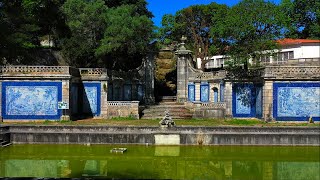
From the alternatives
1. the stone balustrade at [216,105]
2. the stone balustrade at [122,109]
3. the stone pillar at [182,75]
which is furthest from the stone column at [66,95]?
the stone pillar at [182,75]

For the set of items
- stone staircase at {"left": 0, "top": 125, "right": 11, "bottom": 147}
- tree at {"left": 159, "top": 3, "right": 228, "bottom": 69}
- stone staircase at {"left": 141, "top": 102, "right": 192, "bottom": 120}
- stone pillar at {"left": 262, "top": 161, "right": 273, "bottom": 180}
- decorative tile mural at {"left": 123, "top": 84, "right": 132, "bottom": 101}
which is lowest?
stone pillar at {"left": 262, "top": 161, "right": 273, "bottom": 180}

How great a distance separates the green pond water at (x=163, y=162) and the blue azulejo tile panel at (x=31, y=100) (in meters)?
8.02

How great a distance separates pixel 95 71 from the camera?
26.2 m

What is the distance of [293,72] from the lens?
22.7 meters

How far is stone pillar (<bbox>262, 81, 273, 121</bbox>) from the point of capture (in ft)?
74.6

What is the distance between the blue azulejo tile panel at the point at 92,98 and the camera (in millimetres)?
26109

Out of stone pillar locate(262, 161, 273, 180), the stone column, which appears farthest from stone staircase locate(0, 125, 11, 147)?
stone pillar locate(262, 161, 273, 180)

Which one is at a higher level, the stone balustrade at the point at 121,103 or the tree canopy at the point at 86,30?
the tree canopy at the point at 86,30

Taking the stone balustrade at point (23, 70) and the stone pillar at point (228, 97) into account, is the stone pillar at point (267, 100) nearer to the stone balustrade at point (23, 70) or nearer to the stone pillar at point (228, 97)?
the stone pillar at point (228, 97)

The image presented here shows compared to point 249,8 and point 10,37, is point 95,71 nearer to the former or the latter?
point 10,37

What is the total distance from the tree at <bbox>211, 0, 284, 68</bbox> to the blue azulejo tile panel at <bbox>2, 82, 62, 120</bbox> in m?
12.1

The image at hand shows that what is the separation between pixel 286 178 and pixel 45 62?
29.8m

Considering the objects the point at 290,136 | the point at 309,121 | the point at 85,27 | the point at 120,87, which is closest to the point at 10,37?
the point at 85,27

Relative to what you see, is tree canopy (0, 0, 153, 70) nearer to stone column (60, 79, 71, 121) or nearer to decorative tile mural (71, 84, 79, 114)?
decorative tile mural (71, 84, 79, 114)
